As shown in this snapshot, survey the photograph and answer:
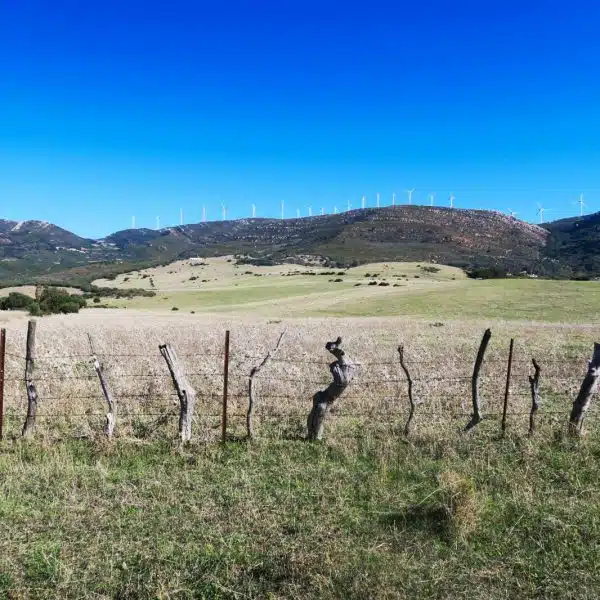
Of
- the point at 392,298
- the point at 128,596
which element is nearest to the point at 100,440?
the point at 128,596

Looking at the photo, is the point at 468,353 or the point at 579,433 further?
the point at 468,353

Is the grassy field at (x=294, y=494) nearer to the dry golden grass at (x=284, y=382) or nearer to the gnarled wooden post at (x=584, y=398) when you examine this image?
the dry golden grass at (x=284, y=382)

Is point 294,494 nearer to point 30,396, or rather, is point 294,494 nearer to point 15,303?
A: point 30,396

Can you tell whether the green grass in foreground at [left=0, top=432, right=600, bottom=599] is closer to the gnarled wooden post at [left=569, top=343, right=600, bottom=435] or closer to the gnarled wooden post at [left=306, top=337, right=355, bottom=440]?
the gnarled wooden post at [left=306, top=337, right=355, bottom=440]

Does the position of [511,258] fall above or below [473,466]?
above

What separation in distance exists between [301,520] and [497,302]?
51901 mm

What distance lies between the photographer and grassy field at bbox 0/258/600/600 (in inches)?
255

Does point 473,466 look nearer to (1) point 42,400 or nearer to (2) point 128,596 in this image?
(2) point 128,596

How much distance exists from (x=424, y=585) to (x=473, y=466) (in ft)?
13.2

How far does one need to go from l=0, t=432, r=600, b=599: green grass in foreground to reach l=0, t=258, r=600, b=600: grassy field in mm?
29

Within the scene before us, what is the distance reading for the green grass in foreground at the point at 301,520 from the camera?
6.39m

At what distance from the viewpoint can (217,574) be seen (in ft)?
21.4

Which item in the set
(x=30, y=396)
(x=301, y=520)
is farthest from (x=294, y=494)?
(x=30, y=396)

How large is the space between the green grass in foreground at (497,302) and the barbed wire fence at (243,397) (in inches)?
1200
